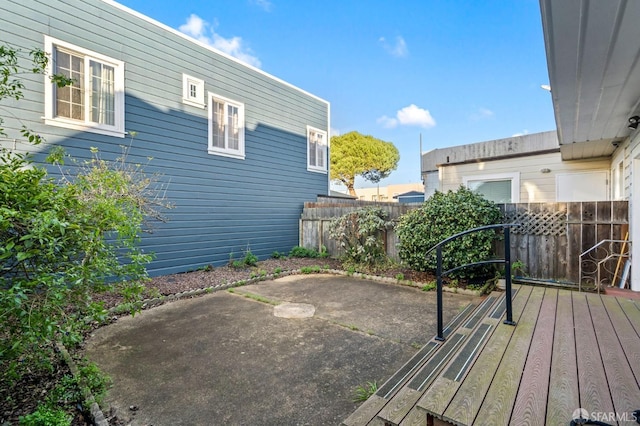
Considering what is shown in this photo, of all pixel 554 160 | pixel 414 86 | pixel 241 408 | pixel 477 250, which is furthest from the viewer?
pixel 414 86

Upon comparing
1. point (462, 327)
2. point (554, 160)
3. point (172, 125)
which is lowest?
point (462, 327)

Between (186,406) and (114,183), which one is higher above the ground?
(114,183)

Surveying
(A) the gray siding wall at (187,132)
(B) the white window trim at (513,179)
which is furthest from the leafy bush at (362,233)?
(B) the white window trim at (513,179)

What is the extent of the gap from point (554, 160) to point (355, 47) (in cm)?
655

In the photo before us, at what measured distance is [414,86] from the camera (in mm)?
11617

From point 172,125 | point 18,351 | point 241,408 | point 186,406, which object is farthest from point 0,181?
point 172,125

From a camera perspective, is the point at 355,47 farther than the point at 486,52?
Yes

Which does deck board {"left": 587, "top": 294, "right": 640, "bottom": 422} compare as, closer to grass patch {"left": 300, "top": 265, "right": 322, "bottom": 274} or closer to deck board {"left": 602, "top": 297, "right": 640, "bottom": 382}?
deck board {"left": 602, "top": 297, "right": 640, "bottom": 382}

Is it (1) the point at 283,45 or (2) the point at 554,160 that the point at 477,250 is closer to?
(2) the point at 554,160

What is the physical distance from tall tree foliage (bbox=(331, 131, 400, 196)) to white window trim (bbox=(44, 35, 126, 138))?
1621cm

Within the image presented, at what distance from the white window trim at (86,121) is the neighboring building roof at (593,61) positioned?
230 inches

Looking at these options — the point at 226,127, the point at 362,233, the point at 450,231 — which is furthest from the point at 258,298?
the point at 226,127

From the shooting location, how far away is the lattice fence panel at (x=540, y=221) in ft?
16.6

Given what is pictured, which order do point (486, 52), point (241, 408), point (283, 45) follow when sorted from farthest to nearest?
point (283, 45)
point (486, 52)
point (241, 408)
